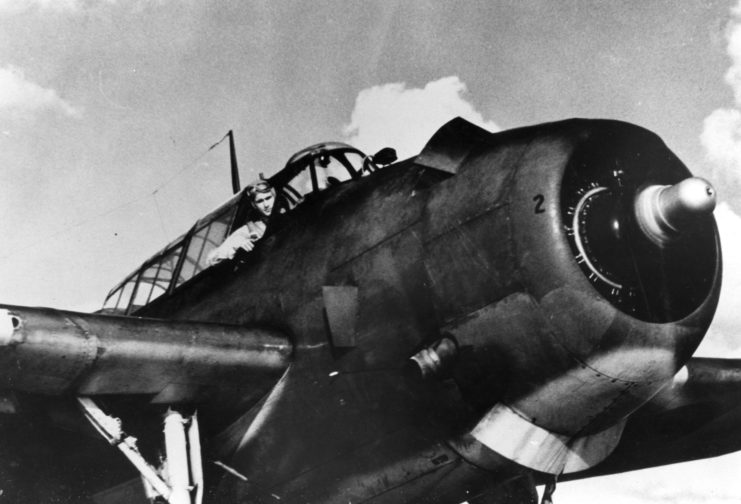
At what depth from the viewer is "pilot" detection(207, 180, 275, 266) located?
572 centimetres

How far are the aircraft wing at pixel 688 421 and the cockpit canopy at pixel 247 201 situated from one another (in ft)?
12.0

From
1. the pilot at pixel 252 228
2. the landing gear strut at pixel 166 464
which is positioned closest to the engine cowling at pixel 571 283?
the landing gear strut at pixel 166 464

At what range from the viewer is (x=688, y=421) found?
24.1 feet

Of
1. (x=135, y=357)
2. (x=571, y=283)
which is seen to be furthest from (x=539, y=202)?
(x=135, y=357)

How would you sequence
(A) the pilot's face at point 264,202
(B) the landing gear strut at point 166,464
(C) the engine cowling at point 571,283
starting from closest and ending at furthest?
(C) the engine cowling at point 571,283, (B) the landing gear strut at point 166,464, (A) the pilot's face at point 264,202

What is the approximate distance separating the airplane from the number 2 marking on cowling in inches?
0.4

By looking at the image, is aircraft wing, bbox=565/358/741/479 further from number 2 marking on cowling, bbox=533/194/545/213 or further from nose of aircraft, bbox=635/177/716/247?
number 2 marking on cowling, bbox=533/194/545/213

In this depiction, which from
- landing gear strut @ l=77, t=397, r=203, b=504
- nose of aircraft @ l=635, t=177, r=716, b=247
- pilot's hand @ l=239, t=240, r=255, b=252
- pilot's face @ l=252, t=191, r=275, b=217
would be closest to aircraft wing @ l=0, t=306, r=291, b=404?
landing gear strut @ l=77, t=397, r=203, b=504

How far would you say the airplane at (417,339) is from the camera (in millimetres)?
3590

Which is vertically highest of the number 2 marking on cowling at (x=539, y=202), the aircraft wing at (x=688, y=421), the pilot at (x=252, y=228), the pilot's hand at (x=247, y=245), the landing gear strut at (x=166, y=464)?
the pilot at (x=252, y=228)

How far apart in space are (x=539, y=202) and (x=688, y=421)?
4.94 meters

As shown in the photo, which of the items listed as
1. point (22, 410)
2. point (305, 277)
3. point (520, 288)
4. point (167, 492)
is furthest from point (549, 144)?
point (22, 410)

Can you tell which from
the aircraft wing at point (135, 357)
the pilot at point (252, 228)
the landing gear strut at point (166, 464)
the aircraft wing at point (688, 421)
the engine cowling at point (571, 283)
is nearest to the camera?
the engine cowling at point (571, 283)

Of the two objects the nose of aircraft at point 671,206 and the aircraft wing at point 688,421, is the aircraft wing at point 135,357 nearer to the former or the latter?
the nose of aircraft at point 671,206
